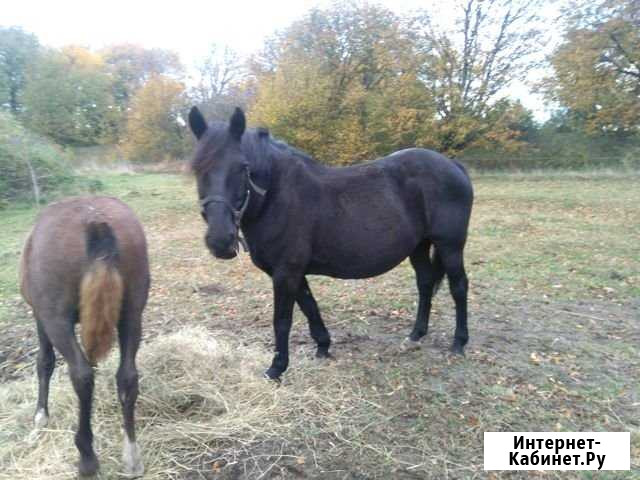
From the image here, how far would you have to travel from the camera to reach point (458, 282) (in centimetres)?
396

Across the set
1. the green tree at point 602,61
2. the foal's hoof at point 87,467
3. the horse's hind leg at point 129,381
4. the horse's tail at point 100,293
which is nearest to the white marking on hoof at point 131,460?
the horse's hind leg at point 129,381

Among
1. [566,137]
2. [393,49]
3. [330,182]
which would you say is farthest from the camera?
[566,137]

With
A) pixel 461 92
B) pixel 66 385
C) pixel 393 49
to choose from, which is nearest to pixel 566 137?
pixel 461 92

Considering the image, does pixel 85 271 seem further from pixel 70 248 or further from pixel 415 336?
pixel 415 336

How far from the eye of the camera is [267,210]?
3305 mm

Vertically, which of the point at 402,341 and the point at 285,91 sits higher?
the point at 285,91

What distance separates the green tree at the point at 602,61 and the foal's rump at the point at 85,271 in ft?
58.0

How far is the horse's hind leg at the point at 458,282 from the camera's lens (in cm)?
392

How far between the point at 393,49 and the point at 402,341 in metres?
17.2

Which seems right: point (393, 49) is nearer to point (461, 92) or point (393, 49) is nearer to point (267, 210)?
point (461, 92)

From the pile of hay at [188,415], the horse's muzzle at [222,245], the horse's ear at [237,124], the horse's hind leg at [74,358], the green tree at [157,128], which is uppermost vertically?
the green tree at [157,128]

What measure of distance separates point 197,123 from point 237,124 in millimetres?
296

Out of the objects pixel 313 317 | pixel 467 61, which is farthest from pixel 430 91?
pixel 313 317

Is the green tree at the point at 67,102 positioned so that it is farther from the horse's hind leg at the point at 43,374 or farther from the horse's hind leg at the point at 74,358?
the horse's hind leg at the point at 74,358
